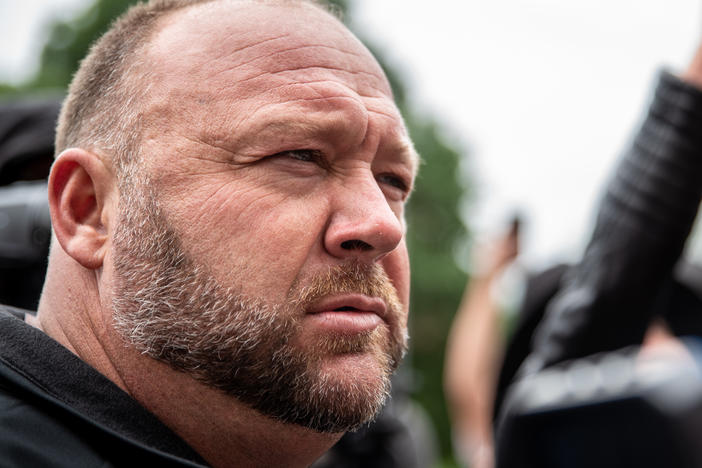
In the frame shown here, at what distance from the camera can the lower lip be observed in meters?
1.93

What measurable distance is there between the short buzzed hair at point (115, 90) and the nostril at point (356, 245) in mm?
632

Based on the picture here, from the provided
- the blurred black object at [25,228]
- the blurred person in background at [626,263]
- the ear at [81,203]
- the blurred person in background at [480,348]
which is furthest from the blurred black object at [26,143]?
the blurred person in background at [480,348]

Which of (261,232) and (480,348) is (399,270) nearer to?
(261,232)

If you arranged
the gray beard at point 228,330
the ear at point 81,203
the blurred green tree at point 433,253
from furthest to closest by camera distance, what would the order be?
the blurred green tree at point 433,253 < the ear at point 81,203 < the gray beard at point 228,330

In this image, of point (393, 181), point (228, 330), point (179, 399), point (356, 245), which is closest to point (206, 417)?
point (179, 399)

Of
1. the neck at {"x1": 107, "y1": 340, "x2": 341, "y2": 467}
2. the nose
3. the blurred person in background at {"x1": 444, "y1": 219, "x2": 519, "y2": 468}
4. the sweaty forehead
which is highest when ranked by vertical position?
the sweaty forehead

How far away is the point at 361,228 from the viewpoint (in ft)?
6.43

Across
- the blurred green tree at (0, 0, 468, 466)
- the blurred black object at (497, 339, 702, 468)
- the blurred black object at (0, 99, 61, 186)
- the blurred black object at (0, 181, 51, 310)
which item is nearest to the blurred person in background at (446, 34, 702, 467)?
the blurred black object at (497, 339, 702, 468)

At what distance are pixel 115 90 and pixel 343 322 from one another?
38.4 inches

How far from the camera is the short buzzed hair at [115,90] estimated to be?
2080mm

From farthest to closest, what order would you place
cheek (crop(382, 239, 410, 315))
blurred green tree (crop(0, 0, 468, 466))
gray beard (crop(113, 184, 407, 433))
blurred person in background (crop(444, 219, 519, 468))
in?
blurred green tree (crop(0, 0, 468, 466)) → blurred person in background (crop(444, 219, 519, 468)) → cheek (crop(382, 239, 410, 315)) → gray beard (crop(113, 184, 407, 433))

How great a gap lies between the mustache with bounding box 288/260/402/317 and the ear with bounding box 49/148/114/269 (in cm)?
59

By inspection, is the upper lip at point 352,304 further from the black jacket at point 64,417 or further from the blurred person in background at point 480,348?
the blurred person in background at point 480,348

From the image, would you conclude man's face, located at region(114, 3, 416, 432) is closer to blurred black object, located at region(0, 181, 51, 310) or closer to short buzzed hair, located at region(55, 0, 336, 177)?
short buzzed hair, located at region(55, 0, 336, 177)
